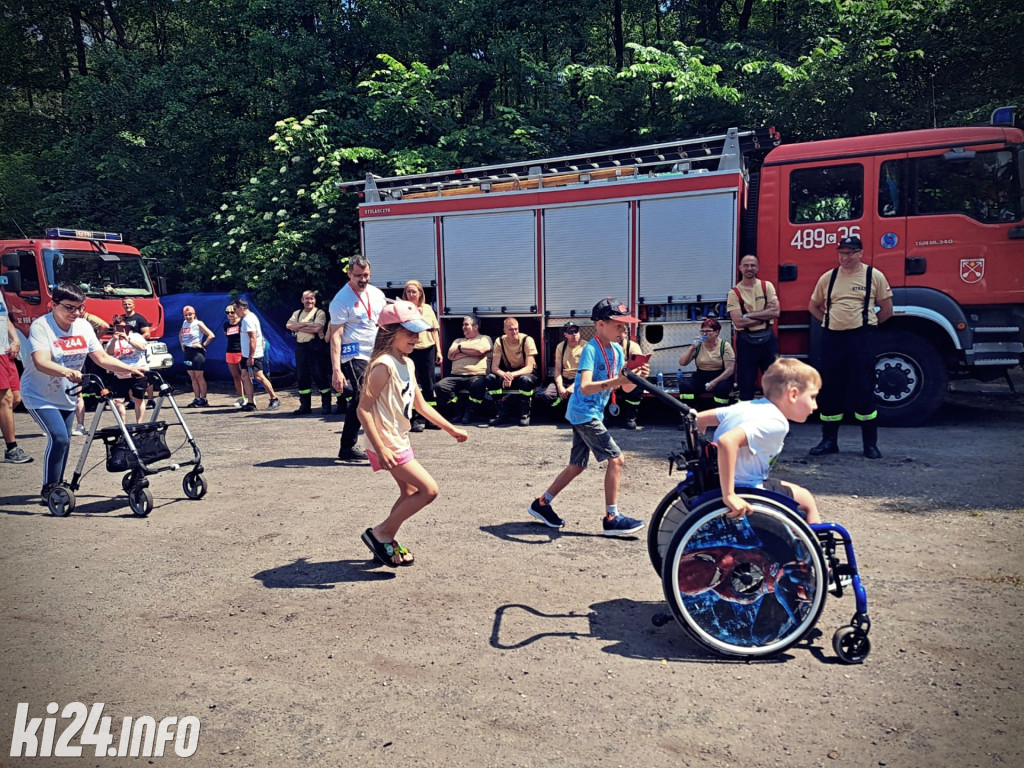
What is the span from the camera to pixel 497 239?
1125 centimetres

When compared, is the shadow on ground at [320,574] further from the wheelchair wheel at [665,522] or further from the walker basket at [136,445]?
the walker basket at [136,445]

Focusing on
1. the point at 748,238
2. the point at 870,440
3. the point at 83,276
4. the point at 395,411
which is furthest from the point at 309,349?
the point at 870,440

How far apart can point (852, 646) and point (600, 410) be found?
7.83 ft

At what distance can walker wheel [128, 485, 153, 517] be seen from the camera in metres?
6.64

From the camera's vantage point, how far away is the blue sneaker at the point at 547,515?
5949 mm

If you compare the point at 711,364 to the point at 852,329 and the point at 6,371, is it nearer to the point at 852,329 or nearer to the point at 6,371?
the point at 852,329

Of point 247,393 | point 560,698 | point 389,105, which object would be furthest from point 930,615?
point 389,105

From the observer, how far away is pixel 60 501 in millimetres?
6738

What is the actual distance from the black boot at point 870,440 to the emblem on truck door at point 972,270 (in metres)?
2.40

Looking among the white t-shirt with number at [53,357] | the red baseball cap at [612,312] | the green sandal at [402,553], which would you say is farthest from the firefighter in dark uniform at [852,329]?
the white t-shirt with number at [53,357]

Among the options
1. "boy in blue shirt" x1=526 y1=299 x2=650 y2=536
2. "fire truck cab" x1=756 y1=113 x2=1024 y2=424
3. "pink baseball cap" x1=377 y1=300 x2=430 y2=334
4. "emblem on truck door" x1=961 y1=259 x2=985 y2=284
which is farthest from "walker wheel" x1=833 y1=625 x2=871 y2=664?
"emblem on truck door" x1=961 y1=259 x2=985 y2=284

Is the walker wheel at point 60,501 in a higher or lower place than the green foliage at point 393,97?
lower

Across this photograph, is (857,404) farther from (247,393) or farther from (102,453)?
(247,393)

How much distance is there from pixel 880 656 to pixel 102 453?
880 centimetres
